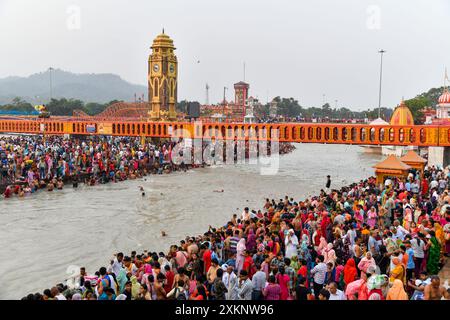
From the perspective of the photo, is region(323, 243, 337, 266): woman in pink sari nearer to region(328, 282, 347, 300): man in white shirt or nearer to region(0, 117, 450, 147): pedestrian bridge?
region(328, 282, 347, 300): man in white shirt

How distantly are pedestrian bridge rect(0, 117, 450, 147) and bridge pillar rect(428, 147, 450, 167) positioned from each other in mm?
2008

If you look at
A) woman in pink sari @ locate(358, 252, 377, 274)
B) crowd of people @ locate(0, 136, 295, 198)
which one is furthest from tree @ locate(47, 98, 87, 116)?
woman in pink sari @ locate(358, 252, 377, 274)

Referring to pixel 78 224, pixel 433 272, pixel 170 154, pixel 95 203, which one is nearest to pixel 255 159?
pixel 170 154

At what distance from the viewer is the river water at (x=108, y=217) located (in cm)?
1767

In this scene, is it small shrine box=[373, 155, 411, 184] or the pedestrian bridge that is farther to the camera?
the pedestrian bridge

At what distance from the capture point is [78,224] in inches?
947

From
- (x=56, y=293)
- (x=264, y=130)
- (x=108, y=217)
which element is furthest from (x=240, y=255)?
(x=264, y=130)

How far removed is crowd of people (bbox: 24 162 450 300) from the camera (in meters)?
8.80

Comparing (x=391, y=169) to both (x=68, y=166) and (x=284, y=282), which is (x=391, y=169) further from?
(x=68, y=166)

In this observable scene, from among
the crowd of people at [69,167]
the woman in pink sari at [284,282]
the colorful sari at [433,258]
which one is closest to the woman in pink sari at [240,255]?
the woman in pink sari at [284,282]

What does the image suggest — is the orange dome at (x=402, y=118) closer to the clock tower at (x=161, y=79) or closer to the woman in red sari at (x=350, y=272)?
the clock tower at (x=161, y=79)
